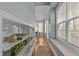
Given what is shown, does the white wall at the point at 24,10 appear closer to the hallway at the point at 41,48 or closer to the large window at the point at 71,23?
the hallway at the point at 41,48

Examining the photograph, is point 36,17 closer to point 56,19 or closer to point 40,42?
point 40,42

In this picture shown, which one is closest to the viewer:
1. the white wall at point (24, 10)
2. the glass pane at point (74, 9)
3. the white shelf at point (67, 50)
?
the white wall at point (24, 10)

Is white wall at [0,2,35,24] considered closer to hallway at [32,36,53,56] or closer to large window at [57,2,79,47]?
hallway at [32,36,53,56]

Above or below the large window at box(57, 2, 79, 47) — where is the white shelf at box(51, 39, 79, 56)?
below

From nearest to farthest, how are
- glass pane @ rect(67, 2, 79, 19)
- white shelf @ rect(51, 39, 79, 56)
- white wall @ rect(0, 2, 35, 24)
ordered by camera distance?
white wall @ rect(0, 2, 35, 24)
white shelf @ rect(51, 39, 79, 56)
glass pane @ rect(67, 2, 79, 19)

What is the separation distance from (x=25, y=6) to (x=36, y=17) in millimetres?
377

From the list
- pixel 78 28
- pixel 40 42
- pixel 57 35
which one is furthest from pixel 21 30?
pixel 57 35

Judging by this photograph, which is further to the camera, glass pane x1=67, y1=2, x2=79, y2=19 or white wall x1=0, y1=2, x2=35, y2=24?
glass pane x1=67, y1=2, x2=79, y2=19

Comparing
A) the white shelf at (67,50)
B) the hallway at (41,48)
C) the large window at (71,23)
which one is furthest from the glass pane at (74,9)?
the hallway at (41,48)

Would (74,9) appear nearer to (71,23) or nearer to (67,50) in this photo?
(71,23)

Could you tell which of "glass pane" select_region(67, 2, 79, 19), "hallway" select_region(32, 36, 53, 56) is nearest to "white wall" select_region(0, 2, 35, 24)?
"hallway" select_region(32, 36, 53, 56)

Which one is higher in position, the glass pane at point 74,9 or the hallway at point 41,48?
the glass pane at point 74,9

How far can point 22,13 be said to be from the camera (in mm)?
1940

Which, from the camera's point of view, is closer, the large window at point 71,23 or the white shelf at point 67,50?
the white shelf at point 67,50
